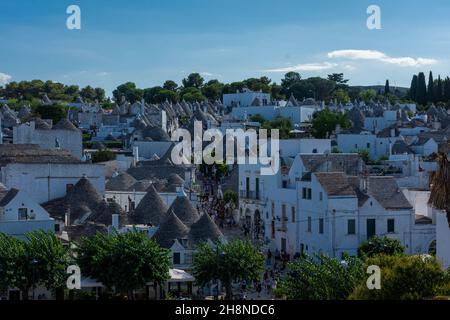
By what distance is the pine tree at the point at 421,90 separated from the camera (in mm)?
128500

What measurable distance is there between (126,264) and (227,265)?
A: 3.59 meters

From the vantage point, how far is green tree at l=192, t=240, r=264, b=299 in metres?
31.2

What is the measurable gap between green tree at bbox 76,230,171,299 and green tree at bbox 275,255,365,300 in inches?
165

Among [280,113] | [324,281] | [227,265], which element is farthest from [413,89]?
[324,281]

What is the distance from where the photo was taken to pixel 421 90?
427ft

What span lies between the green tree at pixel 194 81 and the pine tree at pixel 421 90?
44.5m

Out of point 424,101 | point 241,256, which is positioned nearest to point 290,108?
point 424,101

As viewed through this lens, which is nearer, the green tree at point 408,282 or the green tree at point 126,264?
the green tree at point 408,282

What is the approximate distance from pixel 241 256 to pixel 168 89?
4988 inches

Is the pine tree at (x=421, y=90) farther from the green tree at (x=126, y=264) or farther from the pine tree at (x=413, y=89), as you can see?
the green tree at (x=126, y=264)

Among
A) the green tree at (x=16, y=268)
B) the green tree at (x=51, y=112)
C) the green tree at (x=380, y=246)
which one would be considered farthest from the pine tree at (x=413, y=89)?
the green tree at (x=16, y=268)

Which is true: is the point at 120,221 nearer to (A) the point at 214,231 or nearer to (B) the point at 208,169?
(A) the point at 214,231

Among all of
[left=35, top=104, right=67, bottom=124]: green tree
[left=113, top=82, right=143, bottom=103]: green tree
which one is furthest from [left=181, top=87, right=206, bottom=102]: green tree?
[left=35, top=104, right=67, bottom=124]: green tree

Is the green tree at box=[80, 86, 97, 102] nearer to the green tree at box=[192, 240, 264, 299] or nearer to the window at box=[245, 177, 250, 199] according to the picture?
the window at box=[245, 177, 250, 199]
